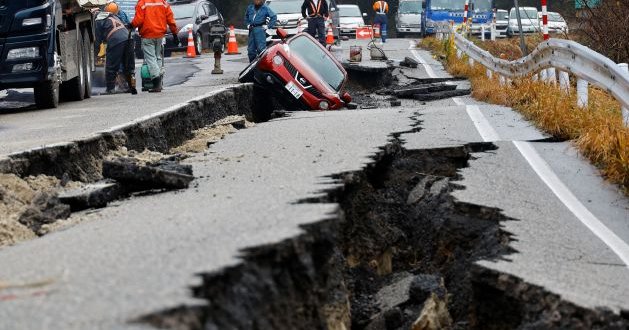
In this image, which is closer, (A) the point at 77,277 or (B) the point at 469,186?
(A) the point at 77,277

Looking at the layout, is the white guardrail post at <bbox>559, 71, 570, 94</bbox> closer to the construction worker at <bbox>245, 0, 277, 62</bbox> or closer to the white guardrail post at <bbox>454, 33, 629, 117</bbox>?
the white guardrail post at <bbox>454, 33, 629, 117</bbox>

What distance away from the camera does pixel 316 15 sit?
24391 mm

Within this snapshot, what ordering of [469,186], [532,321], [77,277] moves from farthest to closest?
[469,186]
[532,321]
[77,277]

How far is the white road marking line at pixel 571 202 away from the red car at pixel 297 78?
17.1 feet

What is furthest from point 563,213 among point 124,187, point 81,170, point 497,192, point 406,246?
point 81,170

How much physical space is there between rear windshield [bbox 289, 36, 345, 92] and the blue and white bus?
23140mm

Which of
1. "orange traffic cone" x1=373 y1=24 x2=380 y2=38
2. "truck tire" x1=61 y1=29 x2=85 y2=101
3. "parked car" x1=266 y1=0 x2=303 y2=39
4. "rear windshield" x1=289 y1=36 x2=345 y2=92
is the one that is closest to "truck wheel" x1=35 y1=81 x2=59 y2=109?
"truck tire" x1=61 y1=29 x2=85 y2=101

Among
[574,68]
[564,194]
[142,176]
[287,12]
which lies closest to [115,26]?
[574,68]

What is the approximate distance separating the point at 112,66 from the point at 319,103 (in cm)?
496

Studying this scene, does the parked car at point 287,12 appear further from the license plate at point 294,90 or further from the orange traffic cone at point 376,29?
the license plate at point 294,90

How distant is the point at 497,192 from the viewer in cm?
732

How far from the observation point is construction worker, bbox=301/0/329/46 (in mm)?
24391

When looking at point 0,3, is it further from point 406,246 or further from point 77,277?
point 77,277

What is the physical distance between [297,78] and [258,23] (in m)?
5.62
